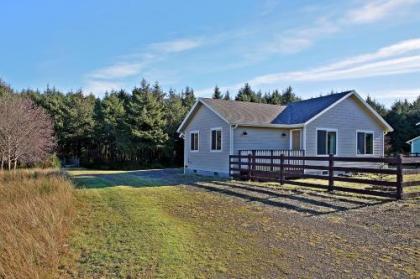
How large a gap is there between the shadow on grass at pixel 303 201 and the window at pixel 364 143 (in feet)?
34.6

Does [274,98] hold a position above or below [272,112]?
above

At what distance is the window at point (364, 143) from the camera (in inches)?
786

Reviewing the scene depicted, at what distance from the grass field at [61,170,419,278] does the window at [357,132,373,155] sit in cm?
1185

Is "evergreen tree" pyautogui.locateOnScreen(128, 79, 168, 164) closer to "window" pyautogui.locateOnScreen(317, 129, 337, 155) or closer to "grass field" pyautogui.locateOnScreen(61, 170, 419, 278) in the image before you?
"window" pyautogui.locateOnScreen(317, 129, 337, 155)

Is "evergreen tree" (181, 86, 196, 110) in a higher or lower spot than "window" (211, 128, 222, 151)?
higher

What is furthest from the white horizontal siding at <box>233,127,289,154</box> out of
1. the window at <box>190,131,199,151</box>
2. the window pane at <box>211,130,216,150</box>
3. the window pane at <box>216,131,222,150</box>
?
the window at <box>190,131,199,151</box>

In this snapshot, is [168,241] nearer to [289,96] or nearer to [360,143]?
[360,143]

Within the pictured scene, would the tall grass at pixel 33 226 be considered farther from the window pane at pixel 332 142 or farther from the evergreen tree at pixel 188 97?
the evergreen tree at pixel 188 97

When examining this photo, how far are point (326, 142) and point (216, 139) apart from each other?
19.1 ft

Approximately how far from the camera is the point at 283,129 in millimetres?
18438

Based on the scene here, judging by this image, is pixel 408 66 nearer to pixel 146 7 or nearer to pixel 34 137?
pixel 146 7

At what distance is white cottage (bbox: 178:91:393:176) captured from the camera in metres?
17.4

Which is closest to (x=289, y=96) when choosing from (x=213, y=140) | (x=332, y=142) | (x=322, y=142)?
(x=332, y=142)

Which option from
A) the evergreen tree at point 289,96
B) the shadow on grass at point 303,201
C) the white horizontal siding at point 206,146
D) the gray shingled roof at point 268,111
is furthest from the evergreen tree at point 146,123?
the shadow on grass at point 303,201
